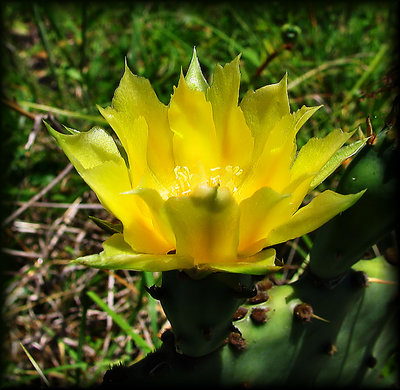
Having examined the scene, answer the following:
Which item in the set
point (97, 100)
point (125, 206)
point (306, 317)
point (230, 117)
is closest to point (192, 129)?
point (230, 117)

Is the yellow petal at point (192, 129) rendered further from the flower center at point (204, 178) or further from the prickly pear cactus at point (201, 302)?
the prickly pear cactus at point (201, 302)

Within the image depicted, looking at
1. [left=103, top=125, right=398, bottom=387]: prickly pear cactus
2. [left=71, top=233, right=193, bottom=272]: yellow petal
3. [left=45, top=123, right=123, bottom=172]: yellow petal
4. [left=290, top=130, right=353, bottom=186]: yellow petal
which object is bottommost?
[left=103, top=125, right=398, bottom=387]: prickly pear cactus

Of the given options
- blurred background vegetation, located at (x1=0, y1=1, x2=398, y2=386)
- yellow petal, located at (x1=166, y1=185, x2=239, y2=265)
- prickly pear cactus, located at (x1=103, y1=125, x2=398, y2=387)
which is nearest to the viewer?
yellow petal, located at (x1=166, y1=185, x2=239, y2=265)

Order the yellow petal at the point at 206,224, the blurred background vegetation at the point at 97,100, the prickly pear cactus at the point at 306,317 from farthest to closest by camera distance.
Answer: the blurred background vegetation at the point at 97,100 < the prickly pear cactus at the point at 306,317 < the yellow petal at the point at 206,224

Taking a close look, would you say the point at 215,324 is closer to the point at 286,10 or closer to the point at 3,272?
the point at 3,272

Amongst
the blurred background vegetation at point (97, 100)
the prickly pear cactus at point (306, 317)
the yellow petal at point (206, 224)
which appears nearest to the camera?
the yellow petal at point (206, 224)

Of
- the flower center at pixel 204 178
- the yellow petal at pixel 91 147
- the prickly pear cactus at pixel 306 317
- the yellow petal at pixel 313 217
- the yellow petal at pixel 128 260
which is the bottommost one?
the prickly pear cactus at pixel 306 317

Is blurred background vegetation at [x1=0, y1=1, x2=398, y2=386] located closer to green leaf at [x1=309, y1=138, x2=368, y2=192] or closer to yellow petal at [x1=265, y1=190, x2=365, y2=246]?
green leaf at [x1=309, y1=138, x2=368, y2=192]

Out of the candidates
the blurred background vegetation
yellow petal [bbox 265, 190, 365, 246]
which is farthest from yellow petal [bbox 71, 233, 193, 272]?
the blurred background vegetation

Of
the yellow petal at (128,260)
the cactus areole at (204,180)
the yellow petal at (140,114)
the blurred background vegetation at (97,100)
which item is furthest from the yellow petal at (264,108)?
the blurred background vegetation at (97,100)
